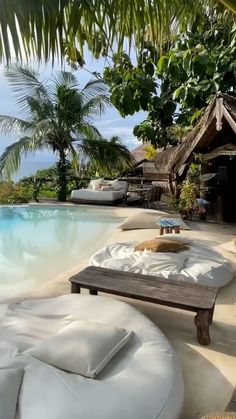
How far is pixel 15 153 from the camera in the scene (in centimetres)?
1270

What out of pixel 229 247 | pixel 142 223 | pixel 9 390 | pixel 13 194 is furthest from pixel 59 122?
pixel 9 390

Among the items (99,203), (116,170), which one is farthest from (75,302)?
(116,170)

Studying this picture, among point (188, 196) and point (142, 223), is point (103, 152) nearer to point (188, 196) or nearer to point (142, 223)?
point (188, 196)

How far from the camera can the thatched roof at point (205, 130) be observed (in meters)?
7.40

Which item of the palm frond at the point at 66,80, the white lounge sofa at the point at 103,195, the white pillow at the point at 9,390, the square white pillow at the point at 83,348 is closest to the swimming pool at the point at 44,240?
the white lounge sofa at the point at 103,195

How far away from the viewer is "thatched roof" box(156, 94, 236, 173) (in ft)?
24.3

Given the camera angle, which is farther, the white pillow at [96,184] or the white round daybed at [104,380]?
the white pillow at [96,184]

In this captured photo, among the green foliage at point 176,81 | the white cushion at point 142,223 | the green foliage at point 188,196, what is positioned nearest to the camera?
the white cushion at point 142,223

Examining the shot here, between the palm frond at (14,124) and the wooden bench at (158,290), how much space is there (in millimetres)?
10242

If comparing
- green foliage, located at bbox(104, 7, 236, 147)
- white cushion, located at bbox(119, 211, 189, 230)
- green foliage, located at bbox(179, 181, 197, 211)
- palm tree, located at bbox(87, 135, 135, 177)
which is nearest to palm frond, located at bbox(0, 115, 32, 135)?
palm tree, located at bbox(87, 135, 135, 177)

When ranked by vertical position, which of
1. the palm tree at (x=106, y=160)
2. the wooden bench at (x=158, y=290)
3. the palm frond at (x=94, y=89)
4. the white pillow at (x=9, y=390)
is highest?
the palm frond at (x=94, y=89)

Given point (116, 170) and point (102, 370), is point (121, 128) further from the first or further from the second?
point (102, 370)

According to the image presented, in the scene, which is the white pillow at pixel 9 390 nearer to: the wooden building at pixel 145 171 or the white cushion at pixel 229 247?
the white cushion at pixel 229 247

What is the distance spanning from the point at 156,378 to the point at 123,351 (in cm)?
34
